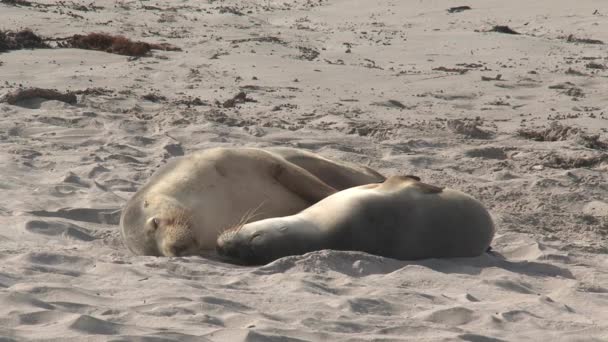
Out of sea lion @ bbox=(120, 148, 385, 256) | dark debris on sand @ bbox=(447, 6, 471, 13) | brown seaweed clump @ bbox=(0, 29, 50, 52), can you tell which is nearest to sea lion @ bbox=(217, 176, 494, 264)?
sea lion @ bbox=(120, 148, 385, 256)

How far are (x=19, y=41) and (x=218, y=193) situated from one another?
304 inches

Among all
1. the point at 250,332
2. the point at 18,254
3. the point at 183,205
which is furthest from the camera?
the point at 183,205

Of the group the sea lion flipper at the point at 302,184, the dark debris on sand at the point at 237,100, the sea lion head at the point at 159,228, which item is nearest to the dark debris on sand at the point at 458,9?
the dark debris on sand at the point at 237,100

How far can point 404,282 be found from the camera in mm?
5031

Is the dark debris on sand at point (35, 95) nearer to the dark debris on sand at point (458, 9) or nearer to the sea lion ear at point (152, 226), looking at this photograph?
the sea lion ear at point (152, 226)

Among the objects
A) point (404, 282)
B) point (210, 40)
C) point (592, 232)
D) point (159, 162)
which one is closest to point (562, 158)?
point (592, 232)

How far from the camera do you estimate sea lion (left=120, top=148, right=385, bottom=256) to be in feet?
18.0

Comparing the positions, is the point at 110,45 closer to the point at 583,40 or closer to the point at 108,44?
the point at 108,44

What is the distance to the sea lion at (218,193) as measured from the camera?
18.0ft

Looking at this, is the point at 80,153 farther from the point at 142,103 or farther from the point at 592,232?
the point at 592,232

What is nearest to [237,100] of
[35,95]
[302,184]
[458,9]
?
[35,95]

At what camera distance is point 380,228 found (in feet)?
18.2

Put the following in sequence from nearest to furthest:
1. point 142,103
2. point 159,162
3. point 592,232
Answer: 1. point 592,232
2. point 159,162
3. point 142,103

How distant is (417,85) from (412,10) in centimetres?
901
